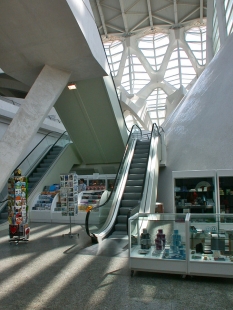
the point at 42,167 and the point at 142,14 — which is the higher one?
the point at 142,14

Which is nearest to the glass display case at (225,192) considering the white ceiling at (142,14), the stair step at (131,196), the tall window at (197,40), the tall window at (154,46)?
the stair step at (131,196)

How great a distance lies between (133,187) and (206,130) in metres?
3.79

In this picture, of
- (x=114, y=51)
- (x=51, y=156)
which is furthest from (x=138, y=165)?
(x=114, y=51)

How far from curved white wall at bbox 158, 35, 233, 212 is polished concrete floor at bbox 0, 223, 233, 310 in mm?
5417

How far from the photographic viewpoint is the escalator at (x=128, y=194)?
8578 millimetres

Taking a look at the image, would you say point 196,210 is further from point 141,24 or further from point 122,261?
point 141,24

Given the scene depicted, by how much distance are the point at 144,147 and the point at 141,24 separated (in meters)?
26.5

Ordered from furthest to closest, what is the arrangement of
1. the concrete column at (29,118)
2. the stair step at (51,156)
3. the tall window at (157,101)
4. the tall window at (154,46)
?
the tall window at (157,101) < the tall window at (154,46) < the stair step at (51,156) < the concrete column at (29,118)

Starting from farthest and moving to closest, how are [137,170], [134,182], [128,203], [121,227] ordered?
[137,170] → [134,182] → [128,203] → [121,227]

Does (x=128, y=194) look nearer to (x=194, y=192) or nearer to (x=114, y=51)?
(x=194, y=192)

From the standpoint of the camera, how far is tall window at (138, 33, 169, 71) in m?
38.1

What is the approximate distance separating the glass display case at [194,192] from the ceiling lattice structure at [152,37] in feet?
64.7

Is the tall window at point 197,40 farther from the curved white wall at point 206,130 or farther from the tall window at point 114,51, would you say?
the curved white wall at point 206,130

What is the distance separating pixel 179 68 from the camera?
38844 mm
